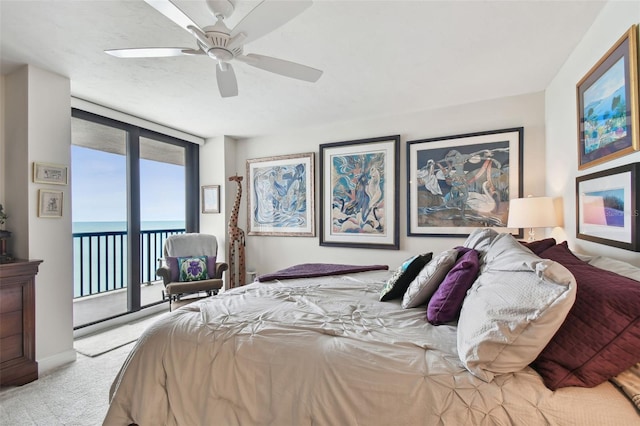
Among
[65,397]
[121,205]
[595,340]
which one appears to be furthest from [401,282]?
[121,205]

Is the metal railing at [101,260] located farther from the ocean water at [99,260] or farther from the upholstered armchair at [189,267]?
the upholstered armchair at [189,267]

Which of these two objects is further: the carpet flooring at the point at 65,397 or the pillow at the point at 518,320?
the carpet flooring at the point at 65,397

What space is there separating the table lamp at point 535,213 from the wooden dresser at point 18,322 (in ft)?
13.2

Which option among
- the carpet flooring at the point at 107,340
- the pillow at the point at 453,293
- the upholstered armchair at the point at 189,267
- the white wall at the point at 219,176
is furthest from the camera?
the white wall at the point at 219,176

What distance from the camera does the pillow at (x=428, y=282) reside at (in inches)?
66.6

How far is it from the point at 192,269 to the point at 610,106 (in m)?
4.02

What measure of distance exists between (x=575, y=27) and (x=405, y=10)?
119cm

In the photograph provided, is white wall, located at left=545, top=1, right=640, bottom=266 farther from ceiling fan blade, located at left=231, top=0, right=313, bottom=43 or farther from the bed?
ceiling fan blade, located at left=231, top=0, right=313, bottom=43

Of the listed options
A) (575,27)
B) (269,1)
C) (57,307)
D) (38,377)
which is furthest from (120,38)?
(575,27)

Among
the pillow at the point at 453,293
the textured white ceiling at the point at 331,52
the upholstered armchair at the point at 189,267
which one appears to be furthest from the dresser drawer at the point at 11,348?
the pillow at the point at 453,293

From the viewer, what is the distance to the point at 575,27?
198 cm

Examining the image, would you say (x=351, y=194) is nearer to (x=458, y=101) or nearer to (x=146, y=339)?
(x=458, y=101)

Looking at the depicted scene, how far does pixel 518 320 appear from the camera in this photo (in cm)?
97

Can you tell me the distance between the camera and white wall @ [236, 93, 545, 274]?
307cm
